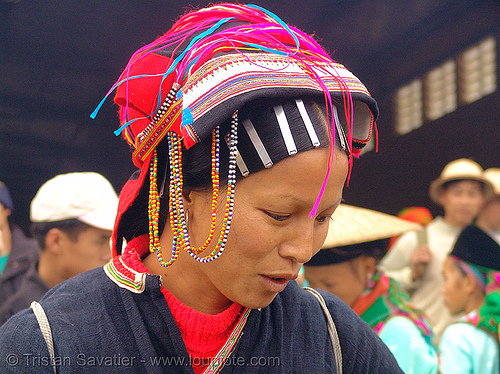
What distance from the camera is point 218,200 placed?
1112 millimetres

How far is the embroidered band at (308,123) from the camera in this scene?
109cm

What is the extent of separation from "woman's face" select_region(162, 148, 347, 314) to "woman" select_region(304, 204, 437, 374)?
181 cm

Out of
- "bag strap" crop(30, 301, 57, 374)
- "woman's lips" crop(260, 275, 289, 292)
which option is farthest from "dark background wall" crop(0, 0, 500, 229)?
"woman's lips" crop(260, 275, 289, 292)

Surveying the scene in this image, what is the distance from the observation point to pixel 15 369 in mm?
1076

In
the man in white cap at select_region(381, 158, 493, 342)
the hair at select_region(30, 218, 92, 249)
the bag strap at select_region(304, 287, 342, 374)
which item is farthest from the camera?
the man in white cap at select_region(381, 158, 493, 342)

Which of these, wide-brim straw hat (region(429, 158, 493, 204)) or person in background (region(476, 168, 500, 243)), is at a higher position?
wide-brim straw hat (region(429, 158, 493, 204))

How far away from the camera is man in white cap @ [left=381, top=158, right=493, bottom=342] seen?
4156 mm

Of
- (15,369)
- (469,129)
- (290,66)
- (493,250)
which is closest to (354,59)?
(469,129)

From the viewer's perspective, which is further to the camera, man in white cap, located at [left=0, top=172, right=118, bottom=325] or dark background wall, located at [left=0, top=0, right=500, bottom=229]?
dark background wall, located at [left=0, top=0, right=500, bottom=229]

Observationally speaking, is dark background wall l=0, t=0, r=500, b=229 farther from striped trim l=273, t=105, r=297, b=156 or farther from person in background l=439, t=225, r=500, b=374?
striped trim l=273, t=105, r=297, b=156

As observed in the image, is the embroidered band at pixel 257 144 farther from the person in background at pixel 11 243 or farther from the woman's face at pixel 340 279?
the person in background at pixel 11 243

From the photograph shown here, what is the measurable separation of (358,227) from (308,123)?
208 cm

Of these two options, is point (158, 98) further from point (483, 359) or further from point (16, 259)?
point (16, 259)

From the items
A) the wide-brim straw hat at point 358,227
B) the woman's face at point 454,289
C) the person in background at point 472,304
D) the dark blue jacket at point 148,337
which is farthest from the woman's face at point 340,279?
the dark blue jacket at point 148,337
